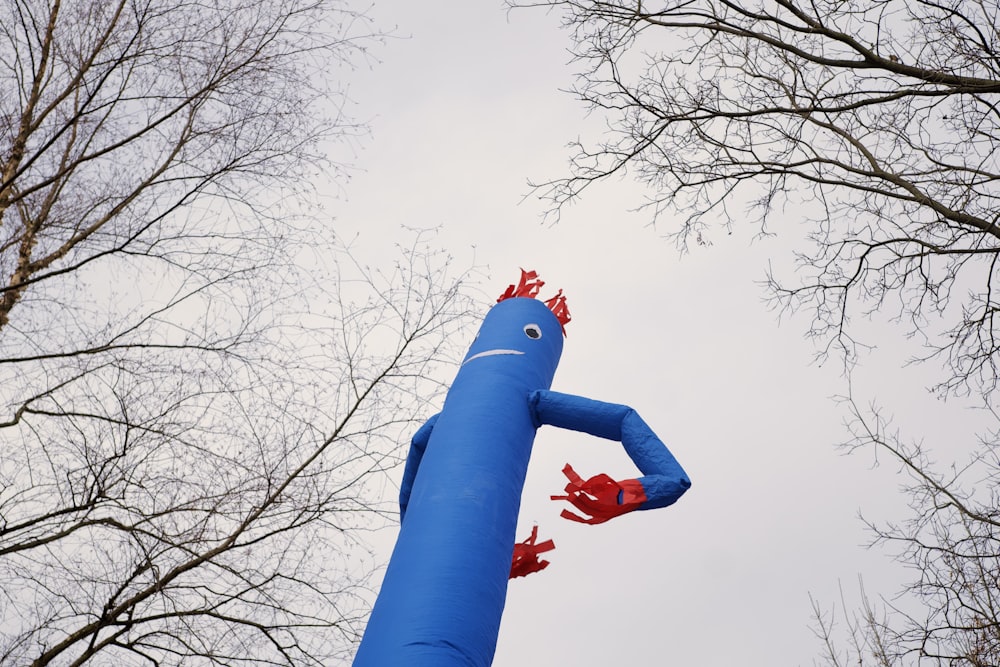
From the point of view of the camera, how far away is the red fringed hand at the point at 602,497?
14.0 ft

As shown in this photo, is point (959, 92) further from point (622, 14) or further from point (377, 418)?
point (377, 418)

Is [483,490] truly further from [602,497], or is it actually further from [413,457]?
[413,457]

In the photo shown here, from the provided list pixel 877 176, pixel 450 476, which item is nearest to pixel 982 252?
pixel 877 176

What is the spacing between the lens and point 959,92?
4414 mm

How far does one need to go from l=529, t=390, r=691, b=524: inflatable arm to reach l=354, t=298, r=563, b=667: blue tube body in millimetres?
164

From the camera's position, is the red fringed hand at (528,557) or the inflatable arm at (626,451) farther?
the red fringed hand at (528,557)

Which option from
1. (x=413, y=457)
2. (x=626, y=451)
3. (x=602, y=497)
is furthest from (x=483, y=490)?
(x=413, y=457)

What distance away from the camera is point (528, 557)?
Result: 4625 mm

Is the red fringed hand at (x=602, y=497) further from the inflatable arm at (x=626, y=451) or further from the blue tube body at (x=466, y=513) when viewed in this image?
the blue tube body at (x=466, y=513)

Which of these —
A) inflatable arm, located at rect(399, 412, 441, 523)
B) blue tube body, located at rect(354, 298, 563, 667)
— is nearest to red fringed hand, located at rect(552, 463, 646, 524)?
blue tube body, located at rect(354, 298, 563, 667)

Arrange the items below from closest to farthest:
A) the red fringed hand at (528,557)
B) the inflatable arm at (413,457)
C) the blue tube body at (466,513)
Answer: the blue tube body at (466,513)
the red fringed hand at (528,557)
the inflatable arm at (413,457)

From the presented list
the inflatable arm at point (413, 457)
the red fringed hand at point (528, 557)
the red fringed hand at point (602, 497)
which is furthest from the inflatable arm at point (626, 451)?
the inflatable arm at point (413, 457)

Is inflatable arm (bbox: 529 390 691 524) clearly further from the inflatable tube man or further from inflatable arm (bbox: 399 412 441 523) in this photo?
inflatable arm (bbox: 399 412 441 523)

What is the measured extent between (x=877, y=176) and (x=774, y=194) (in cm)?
55
